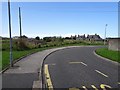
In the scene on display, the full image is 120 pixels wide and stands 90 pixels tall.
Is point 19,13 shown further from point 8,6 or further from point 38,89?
point 38,89

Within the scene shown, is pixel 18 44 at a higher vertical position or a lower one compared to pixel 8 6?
lower

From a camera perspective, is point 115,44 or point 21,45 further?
point 21,45

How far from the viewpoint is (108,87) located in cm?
1255

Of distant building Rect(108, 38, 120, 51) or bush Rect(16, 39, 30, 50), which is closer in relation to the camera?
distant building Rect(108, 38, 120, 51)

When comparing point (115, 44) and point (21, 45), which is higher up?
point (115, 44)

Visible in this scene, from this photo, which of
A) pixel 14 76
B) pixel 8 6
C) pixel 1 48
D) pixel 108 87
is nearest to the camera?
pixel 108 87

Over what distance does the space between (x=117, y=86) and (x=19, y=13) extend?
45128mm

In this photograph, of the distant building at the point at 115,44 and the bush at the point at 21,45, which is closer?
the distant building at the point at 115,44

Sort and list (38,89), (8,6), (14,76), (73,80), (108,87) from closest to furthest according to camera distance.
→ (38,89) < (108,87) < (73,80) < (14,76) < (8,6)

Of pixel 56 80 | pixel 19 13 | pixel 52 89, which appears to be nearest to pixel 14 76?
pixel 56 80

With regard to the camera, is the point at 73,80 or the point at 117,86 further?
the point at 73,80

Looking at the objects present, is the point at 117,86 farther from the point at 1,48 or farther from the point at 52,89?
the point at 1,48

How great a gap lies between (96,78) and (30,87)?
468cm

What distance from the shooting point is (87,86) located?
12.8 m
